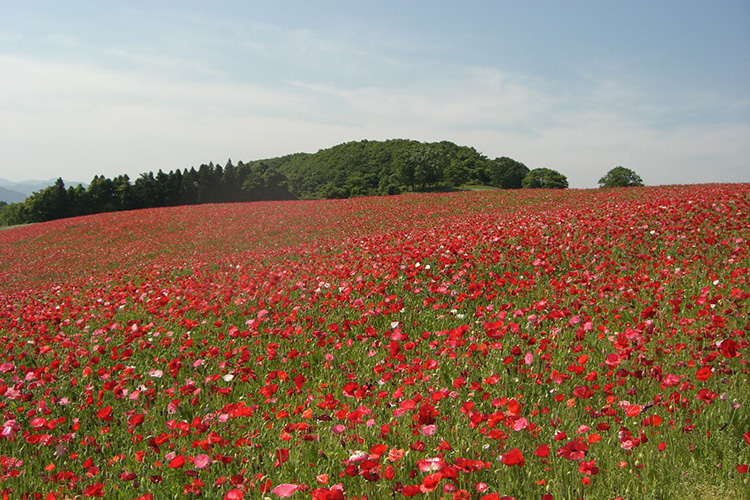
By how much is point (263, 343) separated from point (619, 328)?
421 centimetres

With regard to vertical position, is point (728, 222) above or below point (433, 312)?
above

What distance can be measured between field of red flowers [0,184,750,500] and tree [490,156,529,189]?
279 feet

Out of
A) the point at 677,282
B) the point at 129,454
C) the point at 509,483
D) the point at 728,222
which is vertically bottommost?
the point at 129,454

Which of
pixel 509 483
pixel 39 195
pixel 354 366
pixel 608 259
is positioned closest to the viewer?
pixel 509 483

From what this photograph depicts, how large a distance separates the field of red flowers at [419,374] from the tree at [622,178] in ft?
251

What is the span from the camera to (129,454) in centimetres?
377

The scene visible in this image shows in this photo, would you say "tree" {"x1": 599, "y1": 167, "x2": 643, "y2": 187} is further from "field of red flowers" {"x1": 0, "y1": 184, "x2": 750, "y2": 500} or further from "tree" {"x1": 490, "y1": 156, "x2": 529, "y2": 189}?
"field of red flowers" {"x1": 0, "y1": 184, "x2": 750, "y2": 500}

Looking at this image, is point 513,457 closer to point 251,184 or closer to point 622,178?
point 251,184

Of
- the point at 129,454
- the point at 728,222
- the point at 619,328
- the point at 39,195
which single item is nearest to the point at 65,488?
the point at 129,454

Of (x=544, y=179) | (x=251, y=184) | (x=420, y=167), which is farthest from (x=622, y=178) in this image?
(x=251, y=184)

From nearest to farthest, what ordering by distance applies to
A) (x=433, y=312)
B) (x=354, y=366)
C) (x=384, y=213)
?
(x=354, y=366)
(x=433, y=312)
(x=384, y=213)

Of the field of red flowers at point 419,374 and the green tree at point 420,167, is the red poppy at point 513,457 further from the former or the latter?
the green tree at point 420,167

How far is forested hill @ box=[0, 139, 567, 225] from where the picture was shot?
62062 millimetres

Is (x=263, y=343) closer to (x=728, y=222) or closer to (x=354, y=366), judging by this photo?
(x=354, y=366)
